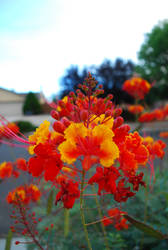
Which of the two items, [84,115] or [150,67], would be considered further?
[150,67]

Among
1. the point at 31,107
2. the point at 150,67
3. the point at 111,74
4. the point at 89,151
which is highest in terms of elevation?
the point at 150,67

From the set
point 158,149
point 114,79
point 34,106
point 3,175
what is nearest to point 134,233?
point 158,149

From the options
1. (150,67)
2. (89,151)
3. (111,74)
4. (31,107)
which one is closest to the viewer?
(89,151)

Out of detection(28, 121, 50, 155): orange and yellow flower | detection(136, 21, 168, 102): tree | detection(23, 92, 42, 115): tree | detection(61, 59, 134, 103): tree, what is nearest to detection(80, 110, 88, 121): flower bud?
detection(28, 121, 50, 155): orange and yellow flower

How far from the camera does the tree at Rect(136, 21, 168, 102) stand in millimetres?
14523

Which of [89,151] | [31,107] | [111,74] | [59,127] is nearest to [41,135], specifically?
[59,127]

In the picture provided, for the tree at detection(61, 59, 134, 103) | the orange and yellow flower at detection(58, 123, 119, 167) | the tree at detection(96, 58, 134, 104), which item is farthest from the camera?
the tree at detection(96, 58, 134, 104)

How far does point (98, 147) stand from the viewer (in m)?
0.57

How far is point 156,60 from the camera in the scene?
1512 centimetres

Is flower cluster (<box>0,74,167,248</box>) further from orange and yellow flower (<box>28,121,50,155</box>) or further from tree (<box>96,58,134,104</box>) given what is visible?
tree (<box>96,58,134,104</box>)

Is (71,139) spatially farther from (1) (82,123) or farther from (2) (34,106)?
(2) (34,106)

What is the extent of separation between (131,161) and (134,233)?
1.10 m

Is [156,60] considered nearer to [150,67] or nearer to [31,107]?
[150,67]

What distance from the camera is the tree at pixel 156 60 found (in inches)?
572
